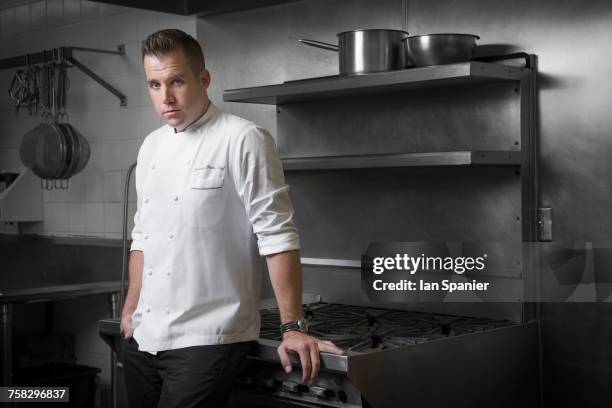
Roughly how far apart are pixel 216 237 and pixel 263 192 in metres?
0.14

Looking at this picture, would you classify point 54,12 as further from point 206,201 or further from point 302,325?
point 302,325

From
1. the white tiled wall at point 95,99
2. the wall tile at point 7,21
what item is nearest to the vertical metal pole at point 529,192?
the white tiled wall at point 95,99

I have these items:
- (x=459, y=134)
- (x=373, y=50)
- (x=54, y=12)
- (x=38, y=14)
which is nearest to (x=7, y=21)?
(x=38, y=14)

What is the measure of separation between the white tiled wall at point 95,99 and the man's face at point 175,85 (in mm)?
1606

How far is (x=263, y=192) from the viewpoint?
1785 millimetres

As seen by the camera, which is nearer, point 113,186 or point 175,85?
point 175,85

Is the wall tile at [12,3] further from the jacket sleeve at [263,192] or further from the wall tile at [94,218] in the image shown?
the jacket sleeve at [263,192]

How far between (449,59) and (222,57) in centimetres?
118

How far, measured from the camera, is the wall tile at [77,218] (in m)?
3.94

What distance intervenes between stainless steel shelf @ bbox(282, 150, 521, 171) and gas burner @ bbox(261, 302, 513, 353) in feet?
1.49

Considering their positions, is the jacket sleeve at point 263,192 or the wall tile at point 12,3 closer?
the jacket sleeve at point 263,192

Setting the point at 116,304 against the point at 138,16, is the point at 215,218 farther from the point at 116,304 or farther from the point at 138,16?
the point at 138,16

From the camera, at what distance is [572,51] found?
89.9 inches

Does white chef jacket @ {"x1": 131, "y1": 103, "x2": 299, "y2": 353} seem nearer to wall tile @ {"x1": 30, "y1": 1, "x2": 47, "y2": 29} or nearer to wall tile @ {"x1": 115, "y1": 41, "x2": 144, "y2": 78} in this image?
wall tile @ {"x1": 115, "y1": 41, "x2": 144, "y2": 78}
